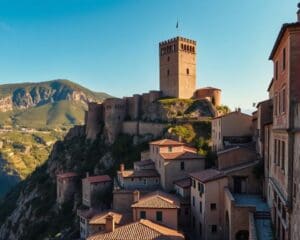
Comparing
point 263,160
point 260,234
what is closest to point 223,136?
point 263,160

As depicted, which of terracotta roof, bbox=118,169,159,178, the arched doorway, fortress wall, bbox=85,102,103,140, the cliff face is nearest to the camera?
the arched doorway

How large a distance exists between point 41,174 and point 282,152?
82.8 meters

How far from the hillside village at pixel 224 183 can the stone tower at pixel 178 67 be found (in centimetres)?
1069

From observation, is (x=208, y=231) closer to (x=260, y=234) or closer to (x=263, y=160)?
(x=263, y=160)

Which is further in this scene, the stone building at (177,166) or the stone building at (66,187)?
the stone building at (66,187)

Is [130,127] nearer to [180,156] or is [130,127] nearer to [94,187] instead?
[94,187]

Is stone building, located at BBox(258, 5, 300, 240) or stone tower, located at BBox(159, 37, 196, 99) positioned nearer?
stone building, located at BBox(258, 5, 300, 240)

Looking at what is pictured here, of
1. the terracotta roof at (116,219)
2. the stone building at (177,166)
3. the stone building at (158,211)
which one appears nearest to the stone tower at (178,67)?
the stone building at (177,166)

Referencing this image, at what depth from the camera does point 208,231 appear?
122ft

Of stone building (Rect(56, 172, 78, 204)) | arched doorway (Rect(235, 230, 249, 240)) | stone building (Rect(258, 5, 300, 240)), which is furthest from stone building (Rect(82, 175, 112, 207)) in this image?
stone building (Rect(258, 5, 300, 240))

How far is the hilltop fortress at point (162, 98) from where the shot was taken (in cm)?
7956

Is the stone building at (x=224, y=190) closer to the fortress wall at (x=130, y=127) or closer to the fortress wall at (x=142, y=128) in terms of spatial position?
the fortress wall at (x=142, y=128)

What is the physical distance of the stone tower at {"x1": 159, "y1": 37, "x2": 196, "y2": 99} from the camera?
83625 mm

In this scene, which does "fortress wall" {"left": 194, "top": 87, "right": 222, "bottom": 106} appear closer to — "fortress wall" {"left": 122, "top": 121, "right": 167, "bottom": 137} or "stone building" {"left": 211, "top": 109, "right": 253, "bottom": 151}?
"fortress wall" {"left": 122, "top": 121, "right": 167, "bottom": 137}
